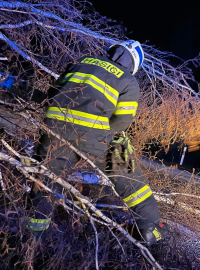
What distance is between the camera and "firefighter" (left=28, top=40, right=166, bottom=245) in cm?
229

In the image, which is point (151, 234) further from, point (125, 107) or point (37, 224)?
point (125, 107)

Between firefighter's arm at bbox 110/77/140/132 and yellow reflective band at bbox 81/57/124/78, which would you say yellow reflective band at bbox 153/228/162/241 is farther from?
yellow reflective band at bbox 81/57/124/78

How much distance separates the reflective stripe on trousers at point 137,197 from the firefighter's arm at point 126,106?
699 mm

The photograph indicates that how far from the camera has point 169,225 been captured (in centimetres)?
328

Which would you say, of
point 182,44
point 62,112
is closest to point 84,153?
point 62,112

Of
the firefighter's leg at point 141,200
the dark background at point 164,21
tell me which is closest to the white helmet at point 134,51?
the firefighter's leg at point 141,200

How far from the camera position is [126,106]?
8.08 feet

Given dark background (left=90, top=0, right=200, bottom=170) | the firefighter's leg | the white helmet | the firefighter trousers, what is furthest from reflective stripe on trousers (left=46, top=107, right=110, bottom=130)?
dark background (left=90, top=0, right=200, bottom=170)

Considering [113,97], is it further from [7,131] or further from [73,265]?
[73,265]

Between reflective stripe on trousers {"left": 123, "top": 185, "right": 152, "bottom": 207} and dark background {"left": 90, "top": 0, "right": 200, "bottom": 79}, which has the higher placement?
dark background {"left": 90, "top": 0, "right": 200, "bottom": 79}

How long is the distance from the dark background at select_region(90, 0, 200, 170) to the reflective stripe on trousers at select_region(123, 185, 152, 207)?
208 inches

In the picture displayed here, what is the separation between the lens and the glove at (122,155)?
2.45 m

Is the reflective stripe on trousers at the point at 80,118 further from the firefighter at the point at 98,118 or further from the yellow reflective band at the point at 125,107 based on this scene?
the yellow reflective band at the point at 125,107

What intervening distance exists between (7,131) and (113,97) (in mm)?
1315
